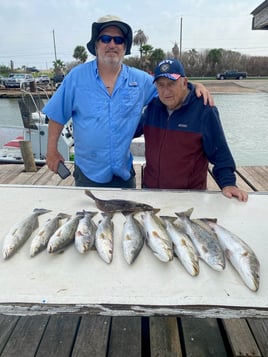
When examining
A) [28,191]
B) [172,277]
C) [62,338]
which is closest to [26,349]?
[62,338]

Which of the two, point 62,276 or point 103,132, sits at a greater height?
point 103,132

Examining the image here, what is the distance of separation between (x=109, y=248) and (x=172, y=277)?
0.33m

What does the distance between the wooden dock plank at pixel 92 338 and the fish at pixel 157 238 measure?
938 millimetres

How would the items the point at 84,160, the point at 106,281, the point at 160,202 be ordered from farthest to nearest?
the point at 84,160 → the point at 160,202 → the point at 106,281

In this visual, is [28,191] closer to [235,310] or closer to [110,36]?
[110,36]

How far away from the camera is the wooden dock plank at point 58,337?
2.10 m

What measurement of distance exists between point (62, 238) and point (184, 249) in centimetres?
57

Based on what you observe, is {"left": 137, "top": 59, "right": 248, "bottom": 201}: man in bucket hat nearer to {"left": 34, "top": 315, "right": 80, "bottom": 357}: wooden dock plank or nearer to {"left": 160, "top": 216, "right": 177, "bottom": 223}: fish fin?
{"left": 160, "top": 216, "right": 177, "bottom": 223}: fish fin

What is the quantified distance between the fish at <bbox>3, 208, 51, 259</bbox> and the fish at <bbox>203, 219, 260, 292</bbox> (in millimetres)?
941

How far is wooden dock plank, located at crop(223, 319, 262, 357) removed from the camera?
82.6 inches

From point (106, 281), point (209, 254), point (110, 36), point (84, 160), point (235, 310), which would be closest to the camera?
point (235, 310)

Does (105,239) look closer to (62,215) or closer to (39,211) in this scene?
(62,215)

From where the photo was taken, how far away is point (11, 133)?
952 cm

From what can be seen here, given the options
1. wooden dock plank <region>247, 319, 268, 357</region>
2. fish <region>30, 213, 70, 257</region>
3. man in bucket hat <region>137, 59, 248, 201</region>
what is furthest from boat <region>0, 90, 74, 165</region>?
wooden dock plank <region>247, 319, 268, 357</region>
